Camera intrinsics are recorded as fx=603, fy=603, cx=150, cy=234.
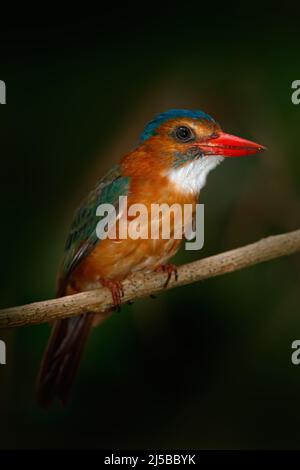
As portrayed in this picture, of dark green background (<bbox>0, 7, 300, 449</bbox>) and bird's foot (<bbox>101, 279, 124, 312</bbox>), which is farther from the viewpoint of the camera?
dark green background (<bbox>0, 7, 300, 449</bbox>)

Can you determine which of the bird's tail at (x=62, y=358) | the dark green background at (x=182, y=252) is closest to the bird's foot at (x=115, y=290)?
the bird's tail at (x=62, y=358)

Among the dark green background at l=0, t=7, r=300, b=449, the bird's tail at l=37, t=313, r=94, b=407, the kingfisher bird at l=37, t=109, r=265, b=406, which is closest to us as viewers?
the kingfisher bird at l=37, t=109, r=265, b=406

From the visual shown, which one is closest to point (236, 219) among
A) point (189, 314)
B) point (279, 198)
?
point (279, 198)

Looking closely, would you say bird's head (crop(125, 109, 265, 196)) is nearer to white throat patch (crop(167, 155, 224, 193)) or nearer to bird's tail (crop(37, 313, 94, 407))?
white throat patch (crop(167, 155, 224, 193))

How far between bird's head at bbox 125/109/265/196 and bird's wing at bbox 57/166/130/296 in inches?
4.9

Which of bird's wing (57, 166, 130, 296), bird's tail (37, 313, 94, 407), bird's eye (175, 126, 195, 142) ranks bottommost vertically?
bird's tail (37, 313, 94, 407)

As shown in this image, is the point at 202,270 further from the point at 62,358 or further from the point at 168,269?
the point at 62,358

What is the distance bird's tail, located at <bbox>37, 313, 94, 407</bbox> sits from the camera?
1959 millimetres

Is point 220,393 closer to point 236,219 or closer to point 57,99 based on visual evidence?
point 236,219

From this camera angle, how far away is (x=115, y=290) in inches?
66.7

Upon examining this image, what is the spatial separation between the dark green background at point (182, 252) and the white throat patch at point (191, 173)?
0.37 meters

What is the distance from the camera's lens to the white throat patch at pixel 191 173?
1.77 meters

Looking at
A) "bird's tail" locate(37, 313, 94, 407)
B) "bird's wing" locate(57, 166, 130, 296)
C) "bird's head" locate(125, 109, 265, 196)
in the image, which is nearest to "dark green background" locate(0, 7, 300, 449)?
"bird's tail" locate(37, 313, 94, 407)
